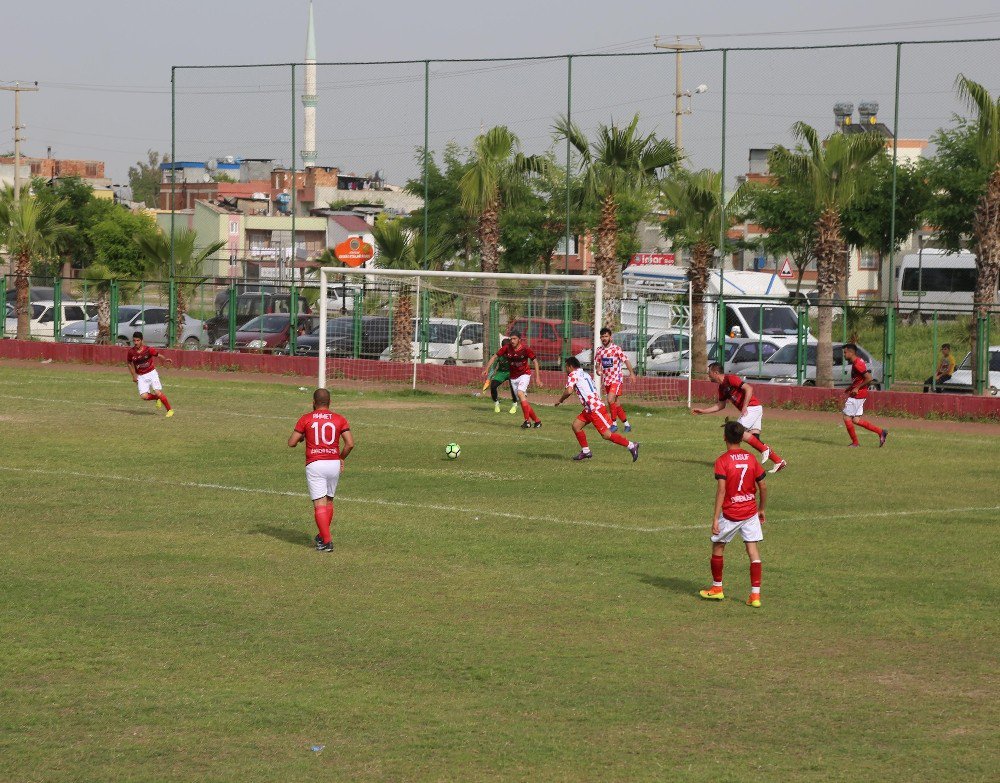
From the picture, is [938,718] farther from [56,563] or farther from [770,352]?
[770,352]

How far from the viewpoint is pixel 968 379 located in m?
31.6

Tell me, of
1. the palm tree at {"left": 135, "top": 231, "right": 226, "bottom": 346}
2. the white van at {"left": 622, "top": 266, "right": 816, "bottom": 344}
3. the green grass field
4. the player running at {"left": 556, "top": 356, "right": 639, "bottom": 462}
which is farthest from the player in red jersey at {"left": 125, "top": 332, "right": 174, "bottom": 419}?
the palm tree at {"left": 135, "top": 231, "right": 226, "bottom": 346}

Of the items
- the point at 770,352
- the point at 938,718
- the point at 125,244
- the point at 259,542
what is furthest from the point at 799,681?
the point at 125,244

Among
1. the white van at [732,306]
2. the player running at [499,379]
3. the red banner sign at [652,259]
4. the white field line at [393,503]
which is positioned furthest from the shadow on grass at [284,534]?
the red banner sign at [652,259]

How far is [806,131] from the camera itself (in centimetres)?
3425

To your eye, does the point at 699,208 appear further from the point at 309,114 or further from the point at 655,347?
the point at 309,114

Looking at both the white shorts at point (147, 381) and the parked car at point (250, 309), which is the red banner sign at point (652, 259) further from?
the white shorts at point (147, 381)

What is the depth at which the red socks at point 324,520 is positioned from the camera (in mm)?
14359

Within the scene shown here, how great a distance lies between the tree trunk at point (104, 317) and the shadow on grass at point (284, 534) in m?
29.6

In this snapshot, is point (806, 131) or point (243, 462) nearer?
point (243, 462)

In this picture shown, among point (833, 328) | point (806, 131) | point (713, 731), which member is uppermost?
point (806, 131)

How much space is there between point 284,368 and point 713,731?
3142 centimetres

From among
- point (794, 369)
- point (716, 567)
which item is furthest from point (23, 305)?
point (716, 567)

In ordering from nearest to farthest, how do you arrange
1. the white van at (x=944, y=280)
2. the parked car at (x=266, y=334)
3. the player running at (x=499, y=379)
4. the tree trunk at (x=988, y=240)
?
1. the player running at (x=499, y=379)
2. the tree trunk at (x=988, y=240)
3. the parked car at (x=266, y=334)
4. the white van at (x=944, y=280)
